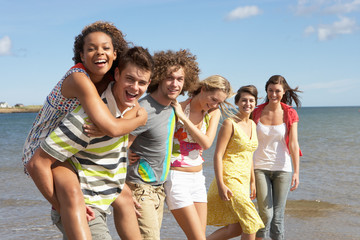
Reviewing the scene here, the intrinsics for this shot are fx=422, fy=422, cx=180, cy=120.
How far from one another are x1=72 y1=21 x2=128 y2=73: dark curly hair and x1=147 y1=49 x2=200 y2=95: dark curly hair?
0.54 m

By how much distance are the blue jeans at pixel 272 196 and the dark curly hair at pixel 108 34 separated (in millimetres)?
2903

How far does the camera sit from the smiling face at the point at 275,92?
555 centimetres

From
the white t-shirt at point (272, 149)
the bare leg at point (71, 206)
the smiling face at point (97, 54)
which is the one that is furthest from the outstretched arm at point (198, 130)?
the white t-shirt at point (272, 149)

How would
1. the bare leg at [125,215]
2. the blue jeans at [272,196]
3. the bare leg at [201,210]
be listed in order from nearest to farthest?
the bare leg at [125,215], the bare leg at [201,210], the blue jeans at [272,196]

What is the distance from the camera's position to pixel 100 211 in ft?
9.64

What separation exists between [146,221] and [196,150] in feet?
2.98

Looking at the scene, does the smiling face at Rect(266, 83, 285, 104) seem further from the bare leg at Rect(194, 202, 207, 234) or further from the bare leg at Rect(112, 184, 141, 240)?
the bare leg at Rect(112, 184, 141, 240)

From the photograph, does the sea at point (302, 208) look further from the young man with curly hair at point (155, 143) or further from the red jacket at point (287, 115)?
the young man with curly hair at point (155, 143)

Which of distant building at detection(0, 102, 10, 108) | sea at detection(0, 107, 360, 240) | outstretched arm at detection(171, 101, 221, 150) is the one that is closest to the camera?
outstretched arm at detection(171, 101, 221, 150)

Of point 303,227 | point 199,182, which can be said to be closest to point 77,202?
point 199,182

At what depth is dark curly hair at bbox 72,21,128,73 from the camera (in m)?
3.09

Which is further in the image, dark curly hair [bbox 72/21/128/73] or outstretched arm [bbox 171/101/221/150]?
outstretched arm [bbox 171/101/221/150]

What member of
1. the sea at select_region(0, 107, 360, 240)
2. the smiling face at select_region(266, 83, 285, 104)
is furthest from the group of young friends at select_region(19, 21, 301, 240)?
the sea at select_region(0, 107, 360, 240)

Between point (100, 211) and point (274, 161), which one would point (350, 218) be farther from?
point (100, 211)
